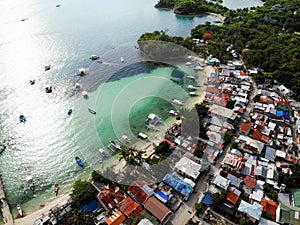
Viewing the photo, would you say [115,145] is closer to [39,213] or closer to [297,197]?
[39,213]

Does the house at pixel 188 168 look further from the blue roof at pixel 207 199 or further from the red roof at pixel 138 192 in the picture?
the red roof at pixel 138 192

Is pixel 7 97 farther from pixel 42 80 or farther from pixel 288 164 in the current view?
pixel 288 164

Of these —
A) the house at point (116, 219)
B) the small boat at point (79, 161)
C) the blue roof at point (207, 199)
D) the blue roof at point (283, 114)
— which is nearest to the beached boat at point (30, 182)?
the small boat at point (79, 161)

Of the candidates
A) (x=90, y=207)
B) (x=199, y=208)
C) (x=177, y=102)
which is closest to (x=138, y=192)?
(x=90, y=207)

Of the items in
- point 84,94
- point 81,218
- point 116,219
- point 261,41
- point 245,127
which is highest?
point 261,41

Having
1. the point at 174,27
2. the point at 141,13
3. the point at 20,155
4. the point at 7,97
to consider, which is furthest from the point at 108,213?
the point at 141,13

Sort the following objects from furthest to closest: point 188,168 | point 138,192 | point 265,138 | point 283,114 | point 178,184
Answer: point 283,114 < point 265,138 < point 188,168 < point 178,184 < point 138,192
